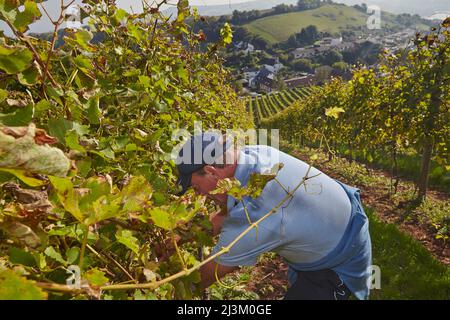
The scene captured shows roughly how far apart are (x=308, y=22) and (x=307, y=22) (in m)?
0.35

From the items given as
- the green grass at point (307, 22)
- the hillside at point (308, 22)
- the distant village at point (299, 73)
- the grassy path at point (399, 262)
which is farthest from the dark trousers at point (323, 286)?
the hillside at point (308, 22)

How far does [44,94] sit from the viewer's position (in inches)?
38.0

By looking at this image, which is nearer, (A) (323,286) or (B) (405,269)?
(A) (323,286)

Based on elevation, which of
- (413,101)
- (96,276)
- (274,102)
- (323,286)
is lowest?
(274,102)

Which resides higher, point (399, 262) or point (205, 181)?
point (205, 181)

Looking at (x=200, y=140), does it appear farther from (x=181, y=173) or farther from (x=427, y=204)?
(x=427, y=204)

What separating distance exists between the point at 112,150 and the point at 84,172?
269 millimetres

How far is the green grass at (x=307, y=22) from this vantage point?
406ft

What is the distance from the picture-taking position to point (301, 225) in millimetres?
2131

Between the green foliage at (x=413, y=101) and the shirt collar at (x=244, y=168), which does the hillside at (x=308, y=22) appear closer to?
the green foliage at (x=413, y=101)

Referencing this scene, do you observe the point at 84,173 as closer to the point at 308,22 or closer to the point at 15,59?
the point at 15,59

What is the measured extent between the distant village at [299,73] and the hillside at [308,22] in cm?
1110

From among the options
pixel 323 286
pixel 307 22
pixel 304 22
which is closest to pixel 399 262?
pixel 323 286

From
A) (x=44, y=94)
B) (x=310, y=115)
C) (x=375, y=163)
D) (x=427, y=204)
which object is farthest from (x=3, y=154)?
(x=310, y=115)
